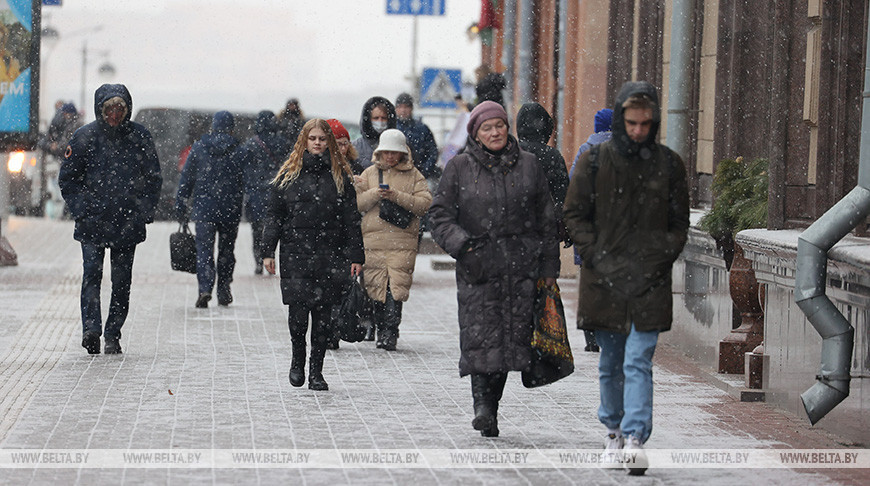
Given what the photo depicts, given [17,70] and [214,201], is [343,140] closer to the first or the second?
[214,201]

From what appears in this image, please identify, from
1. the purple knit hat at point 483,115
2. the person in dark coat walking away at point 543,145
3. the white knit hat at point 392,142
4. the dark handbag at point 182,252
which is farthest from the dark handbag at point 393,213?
the purple knit hat at point 483,115

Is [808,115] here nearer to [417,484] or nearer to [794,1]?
[794,1]

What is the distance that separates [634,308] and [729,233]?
3741 mm

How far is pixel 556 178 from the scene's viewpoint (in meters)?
11.1

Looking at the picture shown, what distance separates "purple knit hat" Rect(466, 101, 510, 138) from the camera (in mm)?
8312

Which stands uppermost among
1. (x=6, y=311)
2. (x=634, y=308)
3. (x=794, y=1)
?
(x=794, y=1)

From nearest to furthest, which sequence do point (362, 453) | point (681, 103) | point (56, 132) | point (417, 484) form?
1. point (417, 484)
2. point (362, 453)
3. point (681, 103)
4. point (56, 132)

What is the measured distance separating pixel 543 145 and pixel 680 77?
6.95 ft

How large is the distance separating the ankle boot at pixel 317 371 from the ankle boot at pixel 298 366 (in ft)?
0.19

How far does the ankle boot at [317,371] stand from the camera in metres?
9.88

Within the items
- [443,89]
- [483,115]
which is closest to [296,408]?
[483,115]

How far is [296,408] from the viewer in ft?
29.9

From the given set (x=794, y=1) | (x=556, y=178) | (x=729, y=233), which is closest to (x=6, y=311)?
(x=556, y=178)

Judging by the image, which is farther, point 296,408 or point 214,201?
point 214,201
